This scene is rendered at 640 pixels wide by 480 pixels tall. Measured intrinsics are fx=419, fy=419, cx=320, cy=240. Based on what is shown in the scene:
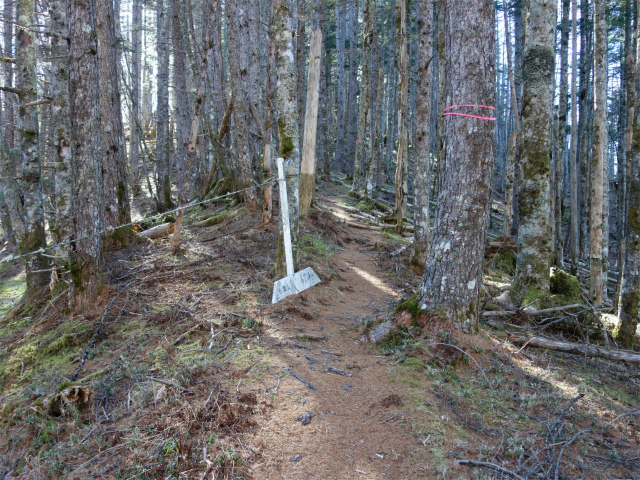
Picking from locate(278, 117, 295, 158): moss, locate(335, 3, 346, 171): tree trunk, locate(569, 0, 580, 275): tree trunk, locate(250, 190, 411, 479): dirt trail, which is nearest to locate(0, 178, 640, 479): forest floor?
locate(250, 190, 411, 479): dirt trail

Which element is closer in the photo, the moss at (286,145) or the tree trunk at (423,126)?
the moss at (286,145)

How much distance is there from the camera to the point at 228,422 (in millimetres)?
3287

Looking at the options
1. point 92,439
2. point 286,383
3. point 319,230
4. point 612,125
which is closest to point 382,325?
point 286,383

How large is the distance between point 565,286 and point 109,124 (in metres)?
9.15

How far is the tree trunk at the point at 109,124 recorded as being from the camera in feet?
28.5

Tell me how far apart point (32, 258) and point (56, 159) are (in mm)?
1609

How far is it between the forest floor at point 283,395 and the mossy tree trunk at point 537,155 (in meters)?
0.78

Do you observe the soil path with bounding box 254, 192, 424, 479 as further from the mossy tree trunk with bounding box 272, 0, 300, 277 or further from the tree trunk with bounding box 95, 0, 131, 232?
the tree trunk with bounding box 95, 0, 131, 232

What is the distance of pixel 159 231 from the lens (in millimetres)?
9594

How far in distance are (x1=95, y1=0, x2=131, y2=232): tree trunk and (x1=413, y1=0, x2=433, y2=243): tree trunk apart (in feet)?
20.4

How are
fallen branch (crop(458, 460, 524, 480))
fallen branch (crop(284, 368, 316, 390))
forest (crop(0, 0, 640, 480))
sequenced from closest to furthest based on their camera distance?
fallen branch (crop(458, 460, 524, 480)), forest (crop(0, 0, 640, 480)), fallen branch (crop(284, 368, 316, 390))

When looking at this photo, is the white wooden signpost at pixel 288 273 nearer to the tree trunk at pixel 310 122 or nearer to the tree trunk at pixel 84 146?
the tree trunk at pixel 84 146

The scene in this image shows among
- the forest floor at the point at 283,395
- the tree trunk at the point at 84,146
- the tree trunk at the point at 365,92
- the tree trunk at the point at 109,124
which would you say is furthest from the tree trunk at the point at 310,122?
the tree trunk at the point at 84,146

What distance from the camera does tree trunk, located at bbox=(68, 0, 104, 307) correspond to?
539cm
